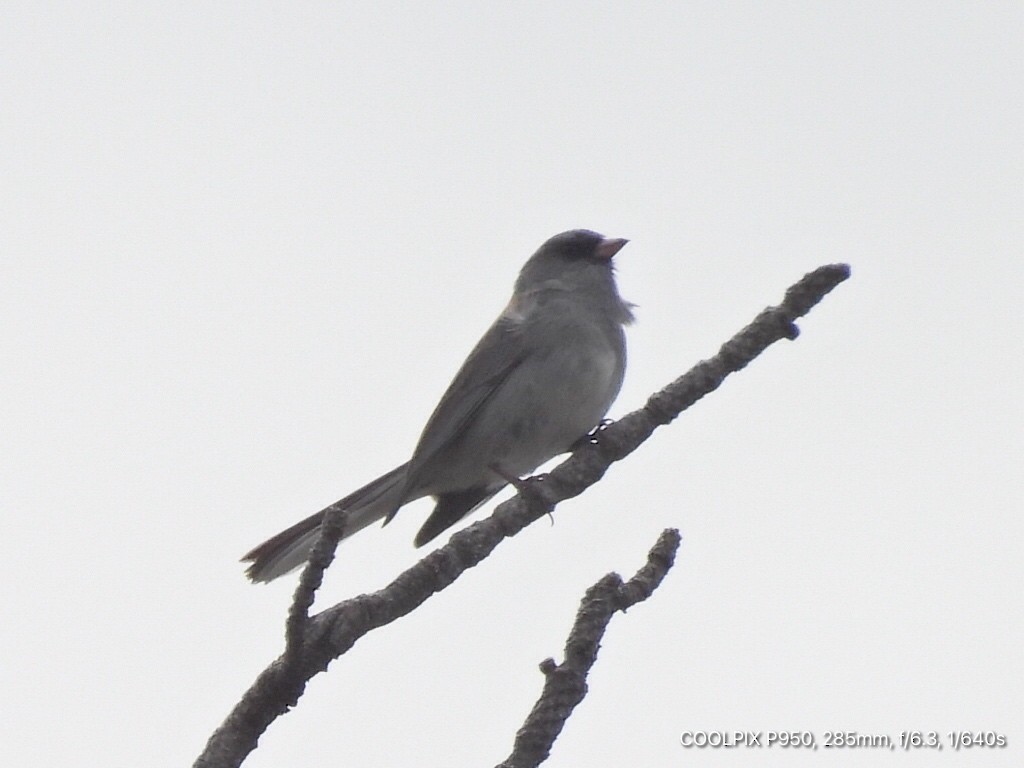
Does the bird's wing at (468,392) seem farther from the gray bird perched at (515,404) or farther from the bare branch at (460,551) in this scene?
the bare branch at (460,551)

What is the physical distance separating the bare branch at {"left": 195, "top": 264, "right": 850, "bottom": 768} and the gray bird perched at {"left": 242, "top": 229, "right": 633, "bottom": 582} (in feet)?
5.11

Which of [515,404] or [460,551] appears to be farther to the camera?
[515,404]

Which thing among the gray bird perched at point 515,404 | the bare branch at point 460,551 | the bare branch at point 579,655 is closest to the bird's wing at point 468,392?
the gray bird perched at point 515,404

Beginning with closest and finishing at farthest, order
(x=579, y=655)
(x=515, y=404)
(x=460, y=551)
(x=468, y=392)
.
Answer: (x=579, y=655)
(x=460, y=551)
(x=515, y=404)
(x=468, y=392)

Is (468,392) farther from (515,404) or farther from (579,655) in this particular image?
(579,655)

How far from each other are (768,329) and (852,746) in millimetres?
1108

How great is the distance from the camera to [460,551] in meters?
2.80

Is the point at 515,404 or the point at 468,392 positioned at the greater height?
the point at 468,392

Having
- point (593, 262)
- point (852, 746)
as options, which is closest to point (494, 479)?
point (593, 262)

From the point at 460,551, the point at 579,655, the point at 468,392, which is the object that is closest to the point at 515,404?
the point at 468,392

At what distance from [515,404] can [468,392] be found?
319 millimetres

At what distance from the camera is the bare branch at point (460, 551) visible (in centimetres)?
242

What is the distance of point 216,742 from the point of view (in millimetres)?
2375

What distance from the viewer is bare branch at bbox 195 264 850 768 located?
7.95 ft
